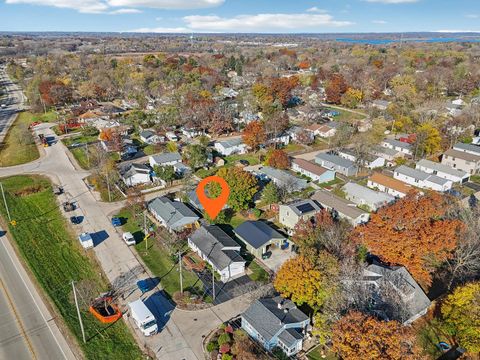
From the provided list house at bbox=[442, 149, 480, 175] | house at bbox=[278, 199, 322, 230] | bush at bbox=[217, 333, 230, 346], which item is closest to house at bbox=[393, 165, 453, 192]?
house at bbox=[442, 149, 480, 175]

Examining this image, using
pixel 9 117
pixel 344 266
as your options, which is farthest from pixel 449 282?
pixel 9 117

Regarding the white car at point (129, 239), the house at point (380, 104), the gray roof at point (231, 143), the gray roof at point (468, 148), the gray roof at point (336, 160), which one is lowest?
the white car at point (129, 239)

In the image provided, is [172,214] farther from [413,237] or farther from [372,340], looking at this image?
[372,340]

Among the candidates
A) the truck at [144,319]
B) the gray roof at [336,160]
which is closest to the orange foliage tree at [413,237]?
the truck at [144,319]

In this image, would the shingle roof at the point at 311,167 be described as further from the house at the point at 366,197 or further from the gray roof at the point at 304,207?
the gray roof at the point at 304,207

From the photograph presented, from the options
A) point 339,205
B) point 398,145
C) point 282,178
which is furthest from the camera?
point 398,145

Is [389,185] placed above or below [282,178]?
below

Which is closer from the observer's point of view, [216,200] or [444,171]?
[216,200]

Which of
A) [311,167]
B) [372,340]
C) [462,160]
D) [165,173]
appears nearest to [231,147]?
[311,167]
